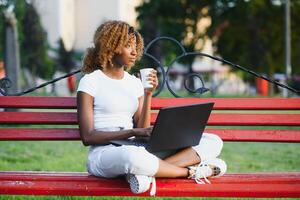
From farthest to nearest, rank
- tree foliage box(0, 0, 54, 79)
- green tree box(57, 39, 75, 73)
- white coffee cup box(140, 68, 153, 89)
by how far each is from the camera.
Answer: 1. green tree box(57, 39, 75, 73)
2. tree foliage box(0, 0, 54, 79)
3. white coffee cup box(140, 68, 153, 89)

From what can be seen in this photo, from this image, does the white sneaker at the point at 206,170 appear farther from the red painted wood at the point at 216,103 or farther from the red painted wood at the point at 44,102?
the red painted wood at the point at 44,102

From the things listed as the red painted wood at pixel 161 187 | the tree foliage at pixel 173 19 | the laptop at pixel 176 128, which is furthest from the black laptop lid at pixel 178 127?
the tree foliage at pixel 173 19

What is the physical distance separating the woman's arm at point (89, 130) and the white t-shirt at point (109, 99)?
0.06 metres

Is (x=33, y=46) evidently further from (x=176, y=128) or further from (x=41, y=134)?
(x=176, y=128)

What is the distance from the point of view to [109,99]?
3652mm

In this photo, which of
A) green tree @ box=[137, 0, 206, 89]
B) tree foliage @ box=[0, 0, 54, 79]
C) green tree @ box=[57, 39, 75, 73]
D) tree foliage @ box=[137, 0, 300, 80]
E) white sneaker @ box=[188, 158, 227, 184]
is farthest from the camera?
green tree @ box=[57, 39, 75, 73]

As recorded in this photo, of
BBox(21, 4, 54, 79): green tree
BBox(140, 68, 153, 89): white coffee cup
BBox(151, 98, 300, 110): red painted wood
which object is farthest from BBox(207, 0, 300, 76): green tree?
BBox(140, 68, 153, 89): white coffee cup

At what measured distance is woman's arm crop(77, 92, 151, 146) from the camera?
11.3 feet

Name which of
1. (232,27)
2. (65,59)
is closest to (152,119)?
(232,27)

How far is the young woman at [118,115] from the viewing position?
3.34 m

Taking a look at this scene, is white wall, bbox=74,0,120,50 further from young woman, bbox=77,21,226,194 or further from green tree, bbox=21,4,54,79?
young woman, bbox=77,21,226,194

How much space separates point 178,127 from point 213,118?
749mm

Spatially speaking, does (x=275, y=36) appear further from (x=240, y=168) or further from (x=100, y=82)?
(x=100, y=82)

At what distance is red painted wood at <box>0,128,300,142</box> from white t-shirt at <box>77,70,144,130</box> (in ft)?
1.16
